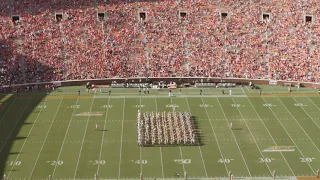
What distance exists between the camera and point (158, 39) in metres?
67.6

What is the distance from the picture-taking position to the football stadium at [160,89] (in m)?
47.9

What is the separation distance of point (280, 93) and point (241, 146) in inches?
497

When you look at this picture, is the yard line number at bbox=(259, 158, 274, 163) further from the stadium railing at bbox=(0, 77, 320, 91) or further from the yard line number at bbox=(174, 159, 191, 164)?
the stadium railing at bbox=(0, 77, 320, 91)

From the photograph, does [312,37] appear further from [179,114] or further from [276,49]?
[179,114]

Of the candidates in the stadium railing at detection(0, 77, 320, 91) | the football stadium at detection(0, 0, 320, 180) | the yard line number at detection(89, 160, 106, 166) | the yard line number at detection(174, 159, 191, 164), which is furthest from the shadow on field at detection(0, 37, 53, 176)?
the yard line number at detection(174, 159, 191, 164)

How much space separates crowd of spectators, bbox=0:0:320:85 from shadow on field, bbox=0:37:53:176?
0.48 feet

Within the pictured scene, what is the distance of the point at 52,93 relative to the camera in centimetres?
6078

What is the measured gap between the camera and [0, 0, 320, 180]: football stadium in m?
47.9

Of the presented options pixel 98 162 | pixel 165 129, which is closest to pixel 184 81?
pixel 165 129

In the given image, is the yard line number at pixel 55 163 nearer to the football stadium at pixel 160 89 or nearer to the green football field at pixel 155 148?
the green football field at pixel 155 148

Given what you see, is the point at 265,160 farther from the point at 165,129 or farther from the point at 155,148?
the point at 165,129

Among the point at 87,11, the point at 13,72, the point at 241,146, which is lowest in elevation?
the point at 241,146

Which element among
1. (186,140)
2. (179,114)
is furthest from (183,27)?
(186,140)

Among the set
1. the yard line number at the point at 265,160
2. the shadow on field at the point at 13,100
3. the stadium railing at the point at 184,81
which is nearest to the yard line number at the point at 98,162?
the shadow on field at the point at 13,100
